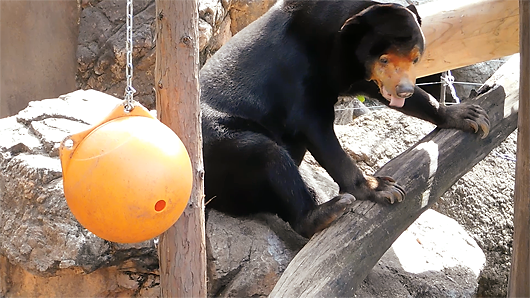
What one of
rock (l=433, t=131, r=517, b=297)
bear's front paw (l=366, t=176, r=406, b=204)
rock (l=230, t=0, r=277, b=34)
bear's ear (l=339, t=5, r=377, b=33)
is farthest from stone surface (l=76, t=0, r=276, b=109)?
bear's front paw (l=366, t=176, r=406, b=204)

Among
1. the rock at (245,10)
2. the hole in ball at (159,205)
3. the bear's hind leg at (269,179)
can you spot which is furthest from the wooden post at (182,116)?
the rock at (245,10)

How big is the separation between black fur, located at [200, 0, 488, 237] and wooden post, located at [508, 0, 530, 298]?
24.7 inches

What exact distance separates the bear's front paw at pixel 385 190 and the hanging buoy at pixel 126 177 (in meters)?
1.50

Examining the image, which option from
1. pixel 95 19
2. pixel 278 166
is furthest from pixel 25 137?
pixel 95 19

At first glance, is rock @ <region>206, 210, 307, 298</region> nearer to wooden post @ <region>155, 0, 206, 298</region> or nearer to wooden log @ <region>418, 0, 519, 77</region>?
wooden post @ <region>155, 0, 206, 298</region>

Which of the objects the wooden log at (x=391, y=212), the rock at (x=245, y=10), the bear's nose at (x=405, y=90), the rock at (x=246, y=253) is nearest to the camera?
the wooden log at (x=391, y=212)

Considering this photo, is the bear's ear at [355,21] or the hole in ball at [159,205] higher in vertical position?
the bear's ear at [355,21]

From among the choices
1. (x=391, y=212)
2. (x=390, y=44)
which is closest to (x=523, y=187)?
(x=391, y=212)

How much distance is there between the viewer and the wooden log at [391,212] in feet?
9.08

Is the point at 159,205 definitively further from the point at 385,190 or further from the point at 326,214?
the point at 385,190

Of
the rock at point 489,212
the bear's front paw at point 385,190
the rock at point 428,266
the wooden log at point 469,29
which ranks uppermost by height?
the wooden log at point 469,29

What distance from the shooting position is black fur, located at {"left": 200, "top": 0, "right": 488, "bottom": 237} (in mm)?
3332

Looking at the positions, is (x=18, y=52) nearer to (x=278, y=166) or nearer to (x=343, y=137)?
(x=343, y=137)

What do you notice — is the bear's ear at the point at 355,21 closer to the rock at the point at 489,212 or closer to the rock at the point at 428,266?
the rock at the point at 428,266
